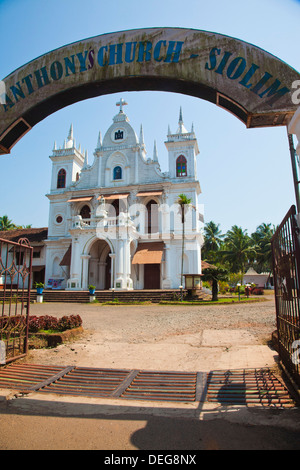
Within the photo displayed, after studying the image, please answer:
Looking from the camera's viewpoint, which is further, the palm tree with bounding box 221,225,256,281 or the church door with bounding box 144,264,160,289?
the palm tree with bounding box 221,225,256,281

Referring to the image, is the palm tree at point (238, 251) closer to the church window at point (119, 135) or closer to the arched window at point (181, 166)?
the arched window at point (181, 166)

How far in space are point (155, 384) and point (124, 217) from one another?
2129 cm

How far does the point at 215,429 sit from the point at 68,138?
35750mm

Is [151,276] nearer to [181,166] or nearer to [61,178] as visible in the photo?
[181,166]

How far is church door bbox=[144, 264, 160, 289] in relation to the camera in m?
28.1

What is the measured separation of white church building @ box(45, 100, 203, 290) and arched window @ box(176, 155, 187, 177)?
0.09m

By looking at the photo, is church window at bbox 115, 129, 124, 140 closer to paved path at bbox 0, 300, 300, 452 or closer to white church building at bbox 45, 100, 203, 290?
white church building at bbox 45, 100, 203, 290

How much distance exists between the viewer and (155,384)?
4.59 m

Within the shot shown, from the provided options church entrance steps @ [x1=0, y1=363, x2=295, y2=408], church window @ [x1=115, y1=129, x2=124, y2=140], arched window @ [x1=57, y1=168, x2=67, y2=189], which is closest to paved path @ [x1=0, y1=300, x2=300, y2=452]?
church entrance steps @ [x1=0, y1=363, x2=295, y2=408]

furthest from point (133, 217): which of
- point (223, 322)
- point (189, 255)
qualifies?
point (223, 322)

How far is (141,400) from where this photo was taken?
3990mm

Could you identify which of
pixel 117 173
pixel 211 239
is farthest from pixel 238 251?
pixel 117 173

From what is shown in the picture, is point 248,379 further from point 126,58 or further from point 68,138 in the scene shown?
point 68,138

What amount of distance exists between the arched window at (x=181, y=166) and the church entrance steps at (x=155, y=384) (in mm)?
25551
